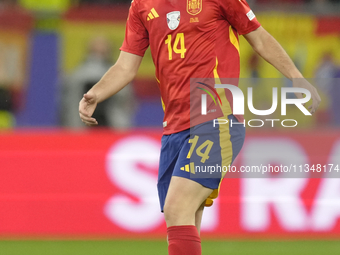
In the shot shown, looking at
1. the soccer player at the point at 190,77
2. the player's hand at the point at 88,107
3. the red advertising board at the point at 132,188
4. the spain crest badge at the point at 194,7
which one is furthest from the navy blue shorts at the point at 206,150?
the red advertising board at the point at 132,188

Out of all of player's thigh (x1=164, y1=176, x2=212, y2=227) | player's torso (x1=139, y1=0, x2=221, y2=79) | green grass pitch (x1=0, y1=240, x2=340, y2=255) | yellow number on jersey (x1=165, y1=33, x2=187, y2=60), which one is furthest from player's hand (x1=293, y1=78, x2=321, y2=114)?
green grass pitch (x1=0, y1=240, x2=340, y2=255)

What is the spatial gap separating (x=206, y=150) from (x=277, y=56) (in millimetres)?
624

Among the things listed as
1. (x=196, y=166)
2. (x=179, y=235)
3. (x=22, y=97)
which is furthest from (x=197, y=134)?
(x=22, y=97)

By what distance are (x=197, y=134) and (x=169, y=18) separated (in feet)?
2.10

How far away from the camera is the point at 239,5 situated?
2867mm

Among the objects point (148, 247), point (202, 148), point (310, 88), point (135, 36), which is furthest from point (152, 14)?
point (148, 247)

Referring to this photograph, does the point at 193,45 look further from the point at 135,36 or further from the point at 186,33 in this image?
the point at 135,36

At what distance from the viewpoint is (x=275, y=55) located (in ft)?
9.43

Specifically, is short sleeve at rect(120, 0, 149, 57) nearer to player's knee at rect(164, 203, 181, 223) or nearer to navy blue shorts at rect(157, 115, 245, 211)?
navy blue shorts at rect(157, 115, 245, 211)

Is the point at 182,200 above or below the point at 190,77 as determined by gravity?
below

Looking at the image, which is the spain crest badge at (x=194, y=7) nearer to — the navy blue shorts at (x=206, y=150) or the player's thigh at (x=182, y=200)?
the navy blue shorts at (x=206, y=150)

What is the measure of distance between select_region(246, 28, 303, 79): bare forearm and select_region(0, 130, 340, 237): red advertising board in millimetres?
2529

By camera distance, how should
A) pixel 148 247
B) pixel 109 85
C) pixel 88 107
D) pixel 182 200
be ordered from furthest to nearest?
pixel 148 247
pixel 109 85
pixel 88 107
pixel 182 200

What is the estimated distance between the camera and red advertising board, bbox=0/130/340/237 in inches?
206
